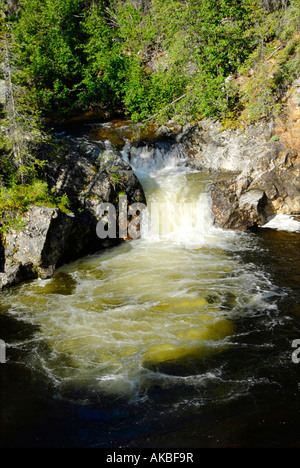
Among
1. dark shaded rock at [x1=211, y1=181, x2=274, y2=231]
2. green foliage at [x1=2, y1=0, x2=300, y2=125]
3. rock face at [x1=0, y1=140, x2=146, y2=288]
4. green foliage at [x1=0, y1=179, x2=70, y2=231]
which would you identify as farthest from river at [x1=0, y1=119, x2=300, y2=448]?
green foliage at [x1=2, y1=0, x2=300, y2=125]

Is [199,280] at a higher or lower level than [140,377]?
higher

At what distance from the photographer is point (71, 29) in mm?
21297

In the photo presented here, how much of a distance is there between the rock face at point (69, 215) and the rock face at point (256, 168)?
413cm

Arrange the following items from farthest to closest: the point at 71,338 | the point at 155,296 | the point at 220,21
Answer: the point at 220,21, the point at 155,296, the point at 71,338

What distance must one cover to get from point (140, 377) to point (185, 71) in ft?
59.1

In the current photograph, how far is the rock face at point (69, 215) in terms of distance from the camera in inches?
395

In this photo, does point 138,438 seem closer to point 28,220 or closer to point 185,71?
point 28,220

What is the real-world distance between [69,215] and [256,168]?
924cm

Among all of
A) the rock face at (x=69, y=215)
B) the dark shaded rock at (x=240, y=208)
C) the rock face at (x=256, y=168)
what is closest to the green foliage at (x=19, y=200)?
the rock face at (x=69, y=215)

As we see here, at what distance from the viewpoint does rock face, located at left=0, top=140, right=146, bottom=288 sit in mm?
10031

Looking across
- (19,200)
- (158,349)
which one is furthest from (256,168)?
(158,349)

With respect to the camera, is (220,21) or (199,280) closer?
(199,280)
